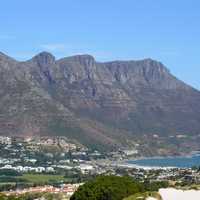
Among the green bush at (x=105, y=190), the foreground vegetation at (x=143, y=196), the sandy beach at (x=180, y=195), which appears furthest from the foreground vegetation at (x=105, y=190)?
the foreground vegetation at (x=143, y=196)

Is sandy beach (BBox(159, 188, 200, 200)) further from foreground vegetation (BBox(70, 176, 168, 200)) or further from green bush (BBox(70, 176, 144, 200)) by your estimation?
green bush (BBox(70, 176, 144, 200))

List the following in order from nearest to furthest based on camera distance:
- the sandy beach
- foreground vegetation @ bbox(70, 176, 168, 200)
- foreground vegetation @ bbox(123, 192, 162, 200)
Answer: foreground vegetation @ bbox(123, 192, 162, 200) → the sandy beach → foreground vegetation @ bbox(70, 176, 168, 200)

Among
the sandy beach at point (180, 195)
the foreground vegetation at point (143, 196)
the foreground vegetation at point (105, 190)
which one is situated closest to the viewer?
the foreground vegetation at point (143, 196)

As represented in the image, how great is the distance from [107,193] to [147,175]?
92641 mm

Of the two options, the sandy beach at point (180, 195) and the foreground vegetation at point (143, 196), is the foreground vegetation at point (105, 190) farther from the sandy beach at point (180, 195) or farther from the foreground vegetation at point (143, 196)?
the foreground vegetation at point (143, 196)

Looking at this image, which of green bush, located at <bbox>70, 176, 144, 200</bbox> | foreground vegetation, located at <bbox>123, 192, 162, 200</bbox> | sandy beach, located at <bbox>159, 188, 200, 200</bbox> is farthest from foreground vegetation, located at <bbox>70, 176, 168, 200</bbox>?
foreground vegetation, located at <bbox>123, 192, 162, 200</bbox>

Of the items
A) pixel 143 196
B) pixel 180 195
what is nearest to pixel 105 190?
pixel 180 195

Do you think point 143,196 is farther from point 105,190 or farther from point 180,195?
point 105,190

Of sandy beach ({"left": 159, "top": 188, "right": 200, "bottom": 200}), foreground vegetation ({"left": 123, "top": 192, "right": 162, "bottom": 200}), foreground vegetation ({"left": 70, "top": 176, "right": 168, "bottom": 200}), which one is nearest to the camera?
foreground vegetation ({"left": 123, "top": 192, "right": 162, "bottom": 200})

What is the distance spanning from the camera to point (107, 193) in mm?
69250

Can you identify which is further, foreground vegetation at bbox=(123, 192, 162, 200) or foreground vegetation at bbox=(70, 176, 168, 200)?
foreground vegetation at bbox=(70, 176, 168, 200)

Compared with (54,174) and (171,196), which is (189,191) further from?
(54,174)

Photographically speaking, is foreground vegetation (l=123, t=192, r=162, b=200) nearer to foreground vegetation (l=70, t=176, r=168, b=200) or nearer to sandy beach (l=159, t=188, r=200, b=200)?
sandy beach (l=159, t=188, r=200, b=200)

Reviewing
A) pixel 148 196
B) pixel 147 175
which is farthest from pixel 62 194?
pixel 147 175
